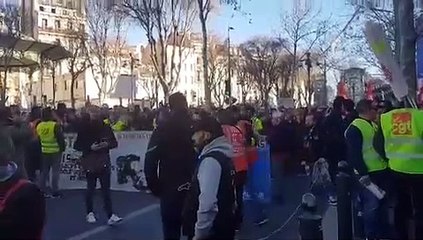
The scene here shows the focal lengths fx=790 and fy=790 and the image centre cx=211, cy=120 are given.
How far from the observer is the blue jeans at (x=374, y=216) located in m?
8.98

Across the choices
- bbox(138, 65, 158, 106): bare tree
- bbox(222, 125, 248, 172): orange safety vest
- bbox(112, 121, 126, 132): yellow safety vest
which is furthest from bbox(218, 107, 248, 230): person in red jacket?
bbox(138, 65, 158, 106): bare tree

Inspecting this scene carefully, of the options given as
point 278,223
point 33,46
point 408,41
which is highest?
point 33,46

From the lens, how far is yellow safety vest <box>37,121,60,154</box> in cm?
1542

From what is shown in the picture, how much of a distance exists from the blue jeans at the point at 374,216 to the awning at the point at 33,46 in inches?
559

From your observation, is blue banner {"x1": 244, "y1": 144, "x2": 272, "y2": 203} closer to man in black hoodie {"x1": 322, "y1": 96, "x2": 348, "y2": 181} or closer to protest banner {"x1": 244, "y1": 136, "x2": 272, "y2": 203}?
protest banner {"x1": 244, "y1": 136, "x2": 272, "y2": 203}

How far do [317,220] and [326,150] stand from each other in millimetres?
9827

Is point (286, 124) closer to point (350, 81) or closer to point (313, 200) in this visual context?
point (313, 200)

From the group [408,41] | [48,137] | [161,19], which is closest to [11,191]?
[408,41]

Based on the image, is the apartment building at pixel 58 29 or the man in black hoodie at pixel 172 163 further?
the apartment building at pixel 58 29

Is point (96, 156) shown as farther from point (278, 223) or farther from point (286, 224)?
point (286, 224)

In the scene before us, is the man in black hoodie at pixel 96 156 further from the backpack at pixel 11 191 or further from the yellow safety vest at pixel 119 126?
the backpack at pixel 11 191

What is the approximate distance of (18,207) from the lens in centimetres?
392

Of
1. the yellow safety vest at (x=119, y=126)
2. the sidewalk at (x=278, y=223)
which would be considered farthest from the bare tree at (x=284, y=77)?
the sidewalk at (x=278, y=223)

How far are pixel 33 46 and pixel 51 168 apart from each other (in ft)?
22.7
